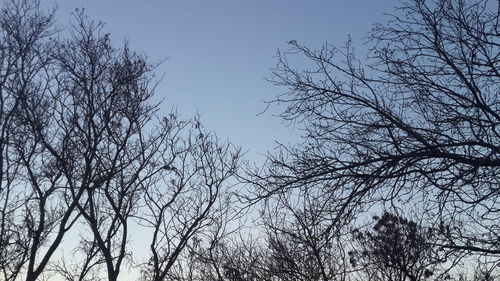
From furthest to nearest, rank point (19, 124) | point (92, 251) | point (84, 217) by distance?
point (92, 251) < point (84, 217) < point (19, 124)

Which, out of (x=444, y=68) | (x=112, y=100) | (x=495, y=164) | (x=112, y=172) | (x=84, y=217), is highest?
(x=112, y=100)

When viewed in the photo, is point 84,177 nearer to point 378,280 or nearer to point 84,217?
point 84,217

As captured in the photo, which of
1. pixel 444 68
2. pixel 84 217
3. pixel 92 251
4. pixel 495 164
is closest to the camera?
pixel 495 164

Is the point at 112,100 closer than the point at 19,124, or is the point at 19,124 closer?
the point at 19,124

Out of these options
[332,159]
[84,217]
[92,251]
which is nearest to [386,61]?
[332,159]

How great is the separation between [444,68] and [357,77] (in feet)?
2.90

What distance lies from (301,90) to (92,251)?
9926mm

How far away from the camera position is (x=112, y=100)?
1220 centimetres

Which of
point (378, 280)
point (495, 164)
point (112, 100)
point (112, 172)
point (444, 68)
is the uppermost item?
point (112, 100)

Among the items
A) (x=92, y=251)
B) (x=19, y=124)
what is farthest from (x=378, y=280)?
(x=19, y=124)

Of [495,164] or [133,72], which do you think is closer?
[495,164]

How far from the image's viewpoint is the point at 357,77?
17.3 feet

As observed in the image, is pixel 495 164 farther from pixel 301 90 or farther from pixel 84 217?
pixel 84 217

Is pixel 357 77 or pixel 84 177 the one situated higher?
pixel 84 177
